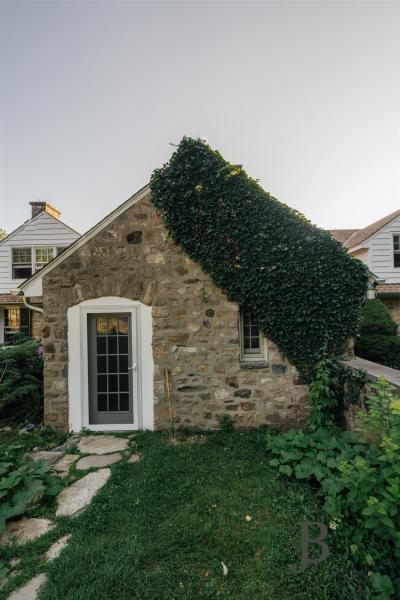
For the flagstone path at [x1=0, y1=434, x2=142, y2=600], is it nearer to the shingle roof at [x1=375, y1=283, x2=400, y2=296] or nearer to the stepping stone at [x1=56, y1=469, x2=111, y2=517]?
the stepping stone at [x1=56, y1=469, x2=111, y2=517]

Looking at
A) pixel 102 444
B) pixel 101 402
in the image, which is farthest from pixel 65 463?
pixel 101 402

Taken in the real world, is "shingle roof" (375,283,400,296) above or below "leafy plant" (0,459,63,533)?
above

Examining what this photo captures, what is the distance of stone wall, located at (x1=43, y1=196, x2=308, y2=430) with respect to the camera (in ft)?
16.8

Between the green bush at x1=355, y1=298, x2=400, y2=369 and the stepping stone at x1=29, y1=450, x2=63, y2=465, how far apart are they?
27.5ft

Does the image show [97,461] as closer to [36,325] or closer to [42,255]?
[36,325]

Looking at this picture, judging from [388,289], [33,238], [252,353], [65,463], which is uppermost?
[33,238]

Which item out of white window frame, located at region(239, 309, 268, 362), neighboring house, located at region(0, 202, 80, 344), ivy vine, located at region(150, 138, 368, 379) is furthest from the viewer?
neighboring house, located at region(0, 202, 80, 344)

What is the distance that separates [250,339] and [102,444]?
315 cm

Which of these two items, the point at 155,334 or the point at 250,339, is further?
the point at 250,339

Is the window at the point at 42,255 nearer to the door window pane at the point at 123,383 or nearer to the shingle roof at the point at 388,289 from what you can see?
the door window pane at the point at 123,383

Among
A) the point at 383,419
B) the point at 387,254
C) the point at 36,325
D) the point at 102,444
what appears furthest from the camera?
the point at 387,254

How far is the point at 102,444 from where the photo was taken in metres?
4.72

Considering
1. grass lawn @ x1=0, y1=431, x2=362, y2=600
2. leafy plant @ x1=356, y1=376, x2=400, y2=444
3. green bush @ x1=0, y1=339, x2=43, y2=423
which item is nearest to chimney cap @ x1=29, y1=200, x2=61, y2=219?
green bush @ x1=0, y1=339, x2=43, y2=423

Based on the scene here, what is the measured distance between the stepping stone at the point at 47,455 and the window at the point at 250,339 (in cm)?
342
